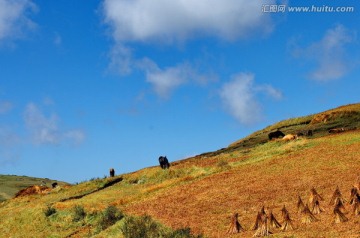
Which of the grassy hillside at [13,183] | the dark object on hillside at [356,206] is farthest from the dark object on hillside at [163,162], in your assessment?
the dark object on hillside at [356,206]

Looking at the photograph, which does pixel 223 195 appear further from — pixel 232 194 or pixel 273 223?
pixel 273 223

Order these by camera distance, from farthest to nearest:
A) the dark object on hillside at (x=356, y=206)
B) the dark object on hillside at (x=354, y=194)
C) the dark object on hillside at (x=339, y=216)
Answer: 1. the dark object on hillside at (x=354, y=194)
2. the dark object on hillside at (x=356, y=206)
3. the dark object on hillside at (x=339, y=216)

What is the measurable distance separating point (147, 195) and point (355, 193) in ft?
64.5

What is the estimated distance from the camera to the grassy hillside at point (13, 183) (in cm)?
7362

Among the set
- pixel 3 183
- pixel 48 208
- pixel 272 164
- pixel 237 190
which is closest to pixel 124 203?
pixel 48 208

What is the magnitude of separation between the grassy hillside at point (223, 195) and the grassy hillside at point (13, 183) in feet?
74.1

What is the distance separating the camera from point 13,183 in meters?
85.8

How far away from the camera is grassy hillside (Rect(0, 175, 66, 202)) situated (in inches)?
2899

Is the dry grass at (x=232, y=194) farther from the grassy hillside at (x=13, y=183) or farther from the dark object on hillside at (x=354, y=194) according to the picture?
the grassy hillside at (x=13, y=183)

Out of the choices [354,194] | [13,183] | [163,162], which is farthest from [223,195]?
[13,183]

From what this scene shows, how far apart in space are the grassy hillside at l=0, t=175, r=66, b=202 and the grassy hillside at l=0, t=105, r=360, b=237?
22596 millimetres

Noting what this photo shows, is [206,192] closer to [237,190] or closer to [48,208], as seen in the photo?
[237,190]

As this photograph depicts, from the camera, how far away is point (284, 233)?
19.6 m

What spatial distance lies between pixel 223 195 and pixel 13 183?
63345 millimetres
